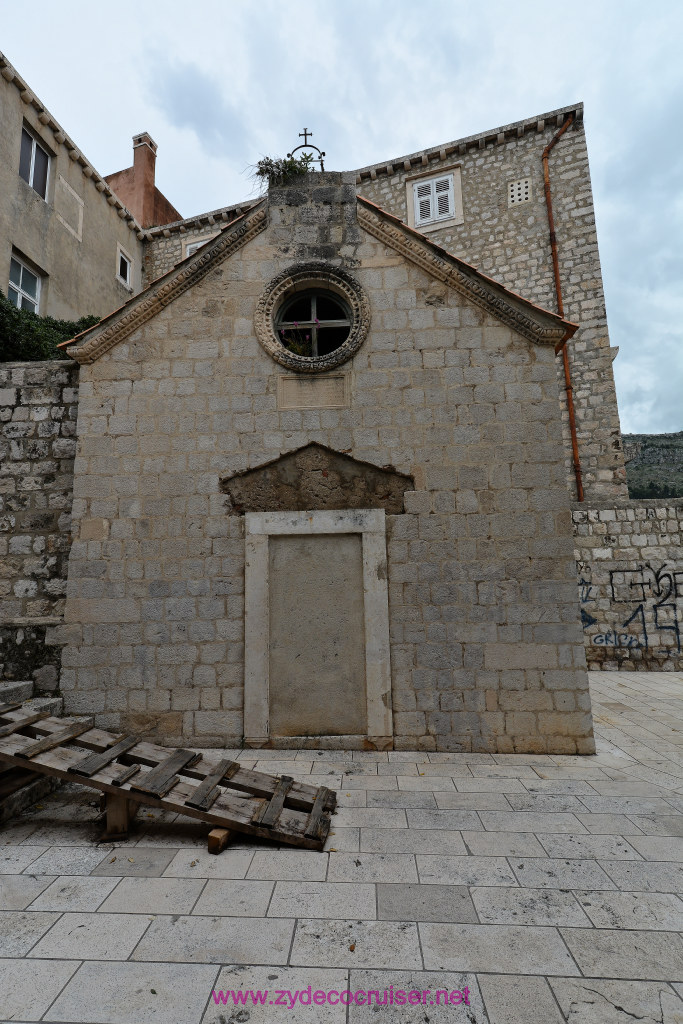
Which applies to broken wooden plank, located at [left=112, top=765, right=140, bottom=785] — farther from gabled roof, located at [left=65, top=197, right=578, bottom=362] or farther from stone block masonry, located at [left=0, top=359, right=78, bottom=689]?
gabled roof, located at [left=65, top=197, right=578, bottom=362]

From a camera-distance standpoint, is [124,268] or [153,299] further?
[124,268]

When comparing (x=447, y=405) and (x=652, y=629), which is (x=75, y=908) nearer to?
(x=447, y=405)

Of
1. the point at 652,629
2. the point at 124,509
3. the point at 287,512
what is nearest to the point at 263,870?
the point at 287,512

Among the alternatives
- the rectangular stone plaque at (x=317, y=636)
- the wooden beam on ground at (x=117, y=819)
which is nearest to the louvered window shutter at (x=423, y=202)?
the rectangular stone plaque at (x=317, y=636)

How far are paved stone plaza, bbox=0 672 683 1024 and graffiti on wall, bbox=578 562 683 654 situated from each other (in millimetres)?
6259

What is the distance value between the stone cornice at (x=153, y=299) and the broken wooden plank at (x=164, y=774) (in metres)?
4.66

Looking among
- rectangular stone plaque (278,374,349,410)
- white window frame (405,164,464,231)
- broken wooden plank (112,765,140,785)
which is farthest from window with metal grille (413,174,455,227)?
broken wooden plank (112,765,140,785)

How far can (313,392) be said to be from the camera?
6.17 m

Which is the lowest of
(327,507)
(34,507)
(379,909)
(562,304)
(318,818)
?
(379,909)

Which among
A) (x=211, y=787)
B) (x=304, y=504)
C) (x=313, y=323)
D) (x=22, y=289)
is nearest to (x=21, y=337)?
(x=22, y=289)

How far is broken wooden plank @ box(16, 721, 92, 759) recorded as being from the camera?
3.85 meters

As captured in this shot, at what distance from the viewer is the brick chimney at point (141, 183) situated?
17.9 m

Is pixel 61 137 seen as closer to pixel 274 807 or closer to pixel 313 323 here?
pixel 313 323

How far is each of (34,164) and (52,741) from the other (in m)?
14.7
